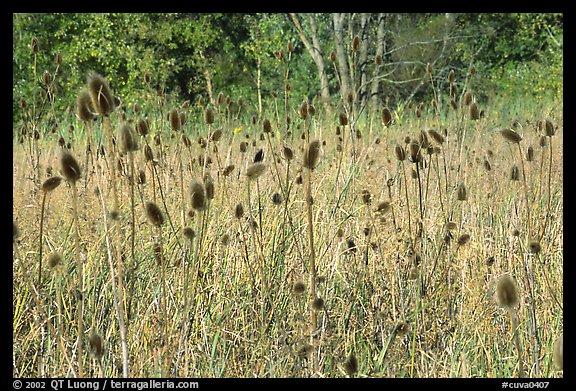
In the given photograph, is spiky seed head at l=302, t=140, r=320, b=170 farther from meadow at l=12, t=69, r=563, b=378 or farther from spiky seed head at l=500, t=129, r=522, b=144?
spiky seed head at l=500, t=129, r=522, b=144

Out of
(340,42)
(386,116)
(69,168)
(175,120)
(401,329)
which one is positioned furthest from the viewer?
(340,42)

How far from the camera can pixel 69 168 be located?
4.63 feet

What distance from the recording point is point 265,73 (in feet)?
54.0

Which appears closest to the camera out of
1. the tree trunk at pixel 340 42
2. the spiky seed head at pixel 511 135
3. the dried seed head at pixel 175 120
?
the spiky seed head at pixel 511 135

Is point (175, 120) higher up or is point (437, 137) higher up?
point (175, 120)

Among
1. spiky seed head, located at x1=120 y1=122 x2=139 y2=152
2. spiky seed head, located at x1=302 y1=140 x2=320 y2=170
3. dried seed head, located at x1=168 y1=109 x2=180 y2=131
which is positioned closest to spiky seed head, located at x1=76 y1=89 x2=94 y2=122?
spiky seed head, located at x1=120 y1=122 x2=139 y2=152

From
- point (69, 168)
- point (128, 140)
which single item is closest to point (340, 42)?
point (128, 140)

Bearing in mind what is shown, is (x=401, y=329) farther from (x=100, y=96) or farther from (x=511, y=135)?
(x=100, y=96)

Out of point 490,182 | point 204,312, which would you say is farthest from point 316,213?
point 490,182

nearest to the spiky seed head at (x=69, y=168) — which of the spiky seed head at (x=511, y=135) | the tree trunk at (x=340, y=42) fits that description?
the spiky seed head at (x=511, y=135)

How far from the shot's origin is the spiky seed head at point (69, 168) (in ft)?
4.63

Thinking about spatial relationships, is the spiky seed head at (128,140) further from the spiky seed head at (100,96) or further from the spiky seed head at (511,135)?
the spiky seed head at (511,135)

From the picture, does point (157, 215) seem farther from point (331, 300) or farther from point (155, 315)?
point (331, 300)

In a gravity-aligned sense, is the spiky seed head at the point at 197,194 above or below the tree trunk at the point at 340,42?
below
